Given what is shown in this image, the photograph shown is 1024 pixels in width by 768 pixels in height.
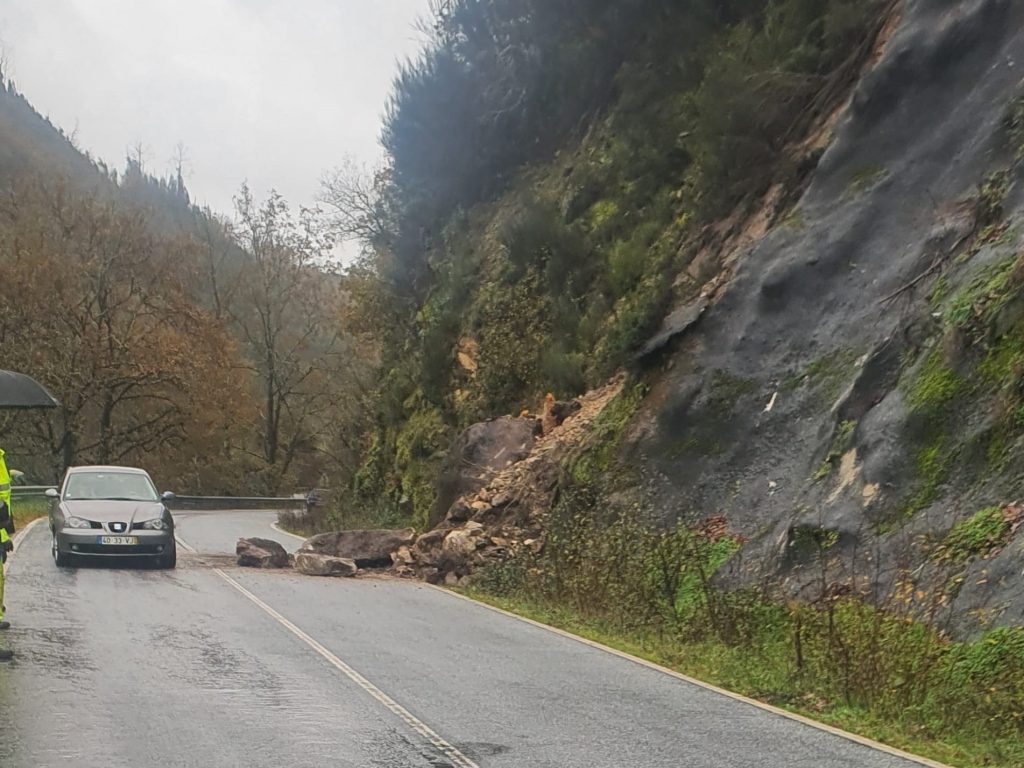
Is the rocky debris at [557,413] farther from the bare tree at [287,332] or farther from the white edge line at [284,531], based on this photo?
the bare tree at [287,332]

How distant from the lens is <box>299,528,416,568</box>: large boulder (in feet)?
65.1

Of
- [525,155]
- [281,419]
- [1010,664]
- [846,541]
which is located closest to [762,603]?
[846,541]

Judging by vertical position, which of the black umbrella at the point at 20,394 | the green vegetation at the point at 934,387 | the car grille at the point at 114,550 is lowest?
the car grille at the point at 114,550

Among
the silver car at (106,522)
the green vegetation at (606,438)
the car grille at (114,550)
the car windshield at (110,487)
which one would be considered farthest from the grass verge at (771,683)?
the car windshield at (110,487)

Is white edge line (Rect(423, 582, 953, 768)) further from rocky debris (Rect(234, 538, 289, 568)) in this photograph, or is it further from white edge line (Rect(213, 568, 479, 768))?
rocky debris (Rect(234, 538, 289, 568))

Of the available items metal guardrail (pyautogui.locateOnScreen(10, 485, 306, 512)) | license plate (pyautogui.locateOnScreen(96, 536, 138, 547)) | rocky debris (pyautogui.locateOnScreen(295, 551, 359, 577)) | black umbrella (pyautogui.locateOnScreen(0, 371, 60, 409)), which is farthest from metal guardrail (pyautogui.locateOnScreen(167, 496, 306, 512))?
black umbrella (pyautogui.locateOnScreen(0, 371, 60, 409))

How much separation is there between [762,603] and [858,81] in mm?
10038

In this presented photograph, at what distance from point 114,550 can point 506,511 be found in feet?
20.7

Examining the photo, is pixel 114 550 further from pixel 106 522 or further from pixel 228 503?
pixel 228 503

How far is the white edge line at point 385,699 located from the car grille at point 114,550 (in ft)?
15.2

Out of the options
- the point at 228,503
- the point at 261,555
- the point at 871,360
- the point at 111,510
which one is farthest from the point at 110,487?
the point at 228,503

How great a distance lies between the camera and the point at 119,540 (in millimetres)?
17125

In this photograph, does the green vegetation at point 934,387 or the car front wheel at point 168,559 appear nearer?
the green vegetation at point 934,387

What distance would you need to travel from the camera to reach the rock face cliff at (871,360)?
1123 cm
